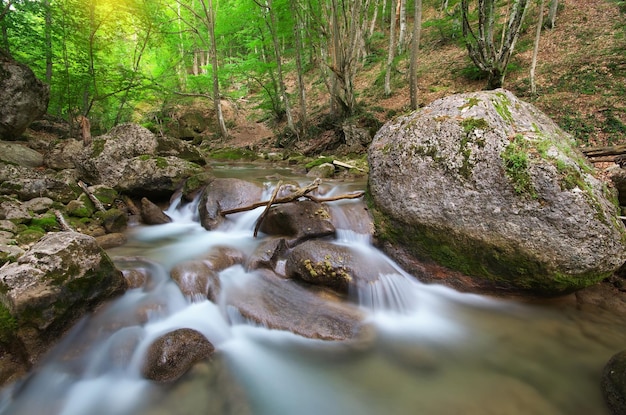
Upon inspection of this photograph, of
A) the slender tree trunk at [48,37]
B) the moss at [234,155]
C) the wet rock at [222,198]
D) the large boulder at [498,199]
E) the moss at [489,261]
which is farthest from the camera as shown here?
the moss at [234,155]

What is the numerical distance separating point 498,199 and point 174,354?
160 inches

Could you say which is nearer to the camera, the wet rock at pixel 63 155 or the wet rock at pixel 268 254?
the wet rock at pixel 268 254

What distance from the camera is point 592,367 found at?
286cm

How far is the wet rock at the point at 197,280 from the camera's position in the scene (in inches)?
153

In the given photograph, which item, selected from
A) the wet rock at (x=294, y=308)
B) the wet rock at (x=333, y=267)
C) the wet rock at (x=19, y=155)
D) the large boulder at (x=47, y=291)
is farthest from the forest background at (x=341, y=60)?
the wet rock at (x=294, y=308)

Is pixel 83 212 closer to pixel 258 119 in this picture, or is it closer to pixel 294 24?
pixel 294 24

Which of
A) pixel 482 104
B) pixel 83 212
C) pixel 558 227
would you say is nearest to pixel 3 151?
pixel 83 212

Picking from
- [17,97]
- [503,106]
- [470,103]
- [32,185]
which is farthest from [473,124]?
[17,97]

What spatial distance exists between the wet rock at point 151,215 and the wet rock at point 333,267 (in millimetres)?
3535

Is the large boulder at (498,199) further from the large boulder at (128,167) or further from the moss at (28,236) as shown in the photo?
the moss at (28,236)

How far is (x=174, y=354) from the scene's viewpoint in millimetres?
2859

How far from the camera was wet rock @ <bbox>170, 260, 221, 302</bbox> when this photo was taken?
12.8 feet

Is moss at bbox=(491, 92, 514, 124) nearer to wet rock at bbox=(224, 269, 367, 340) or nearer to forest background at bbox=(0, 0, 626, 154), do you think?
wet rock at bbox=(224, 269, 367, 340)

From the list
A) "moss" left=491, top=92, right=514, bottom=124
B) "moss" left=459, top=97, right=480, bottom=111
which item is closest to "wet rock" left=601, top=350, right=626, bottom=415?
"moss" left=491, top=92, right=514, bottom=124
